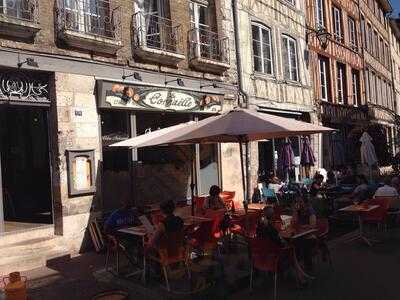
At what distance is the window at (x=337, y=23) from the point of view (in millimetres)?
23047

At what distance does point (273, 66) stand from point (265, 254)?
11.0 meters

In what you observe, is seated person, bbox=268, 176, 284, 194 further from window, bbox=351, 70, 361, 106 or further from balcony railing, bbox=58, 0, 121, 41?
window, bbox=351, 70, 361, 106

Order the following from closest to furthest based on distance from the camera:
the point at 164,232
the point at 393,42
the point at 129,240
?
the point at 164,232 < the point at 129,240 < the point at 393,42

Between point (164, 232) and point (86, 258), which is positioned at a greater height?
point (164, 232)

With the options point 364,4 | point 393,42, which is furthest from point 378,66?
point 393,42

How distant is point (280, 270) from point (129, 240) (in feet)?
7.97

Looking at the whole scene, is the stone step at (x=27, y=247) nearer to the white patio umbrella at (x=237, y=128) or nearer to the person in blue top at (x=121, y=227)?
the person in blue top at (x=121, y=227)

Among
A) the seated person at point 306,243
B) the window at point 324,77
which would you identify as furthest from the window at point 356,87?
the seated person at point 306,243

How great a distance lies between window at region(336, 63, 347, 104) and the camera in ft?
76.1

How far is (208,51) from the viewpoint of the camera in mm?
13500

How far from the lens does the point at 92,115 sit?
988 centimetres

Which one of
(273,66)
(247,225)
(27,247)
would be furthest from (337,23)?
(27,247)

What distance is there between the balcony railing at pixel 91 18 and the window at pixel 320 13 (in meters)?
12.4

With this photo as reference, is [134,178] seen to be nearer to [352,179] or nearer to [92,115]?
[92,115]
